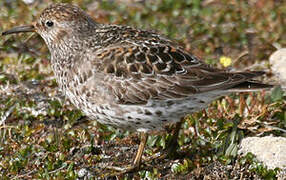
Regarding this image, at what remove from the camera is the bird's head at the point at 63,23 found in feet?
20.5

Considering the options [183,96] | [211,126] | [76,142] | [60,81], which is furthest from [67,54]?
[211,126]

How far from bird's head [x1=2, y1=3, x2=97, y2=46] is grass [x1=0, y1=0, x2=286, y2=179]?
1.18 metres

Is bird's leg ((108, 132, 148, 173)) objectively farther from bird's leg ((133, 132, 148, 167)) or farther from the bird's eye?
the bird's eye

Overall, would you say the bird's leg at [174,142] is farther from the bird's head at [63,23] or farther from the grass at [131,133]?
the bird's head at [63,23]

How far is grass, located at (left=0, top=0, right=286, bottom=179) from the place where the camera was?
5.99 m

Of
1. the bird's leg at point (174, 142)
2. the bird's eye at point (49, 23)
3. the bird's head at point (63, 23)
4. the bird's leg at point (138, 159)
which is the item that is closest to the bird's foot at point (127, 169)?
the bird's leg at point (138, 159)

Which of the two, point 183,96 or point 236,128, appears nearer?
point 183,96

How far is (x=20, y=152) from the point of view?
6.19m

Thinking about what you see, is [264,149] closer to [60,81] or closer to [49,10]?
[60,81]

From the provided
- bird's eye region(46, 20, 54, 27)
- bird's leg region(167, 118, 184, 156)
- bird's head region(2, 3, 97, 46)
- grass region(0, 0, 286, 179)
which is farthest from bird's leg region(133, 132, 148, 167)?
bird's eye region(46, 20, 54, 27)

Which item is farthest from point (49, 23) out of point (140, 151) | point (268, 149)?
point (268, 149)

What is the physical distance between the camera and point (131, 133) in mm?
6695

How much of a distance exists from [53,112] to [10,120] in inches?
21.9

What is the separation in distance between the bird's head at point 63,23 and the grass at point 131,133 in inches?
46.5
